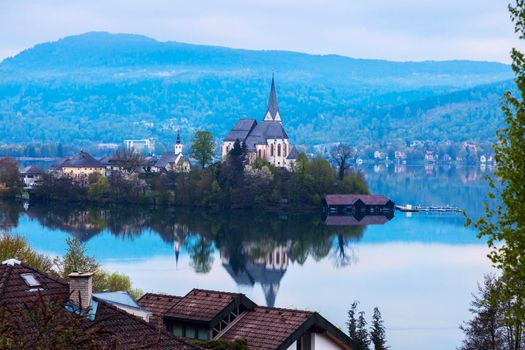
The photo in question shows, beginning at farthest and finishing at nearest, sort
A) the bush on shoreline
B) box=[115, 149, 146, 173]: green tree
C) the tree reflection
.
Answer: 1. box=[115, 149, 146, 173]: green tree
2. the bush on shoreline
3. the tree reflection

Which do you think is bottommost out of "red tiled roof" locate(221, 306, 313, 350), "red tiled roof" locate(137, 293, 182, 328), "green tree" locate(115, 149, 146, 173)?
"green tree" locate(115, 149, 146, 173)

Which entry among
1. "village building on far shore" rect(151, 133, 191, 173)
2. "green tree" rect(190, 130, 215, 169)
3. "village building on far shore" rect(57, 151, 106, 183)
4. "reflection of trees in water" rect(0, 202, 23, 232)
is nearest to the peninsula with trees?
"green tree" rect(190, 130, 215, 169)

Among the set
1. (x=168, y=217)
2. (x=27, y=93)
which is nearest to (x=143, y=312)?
(x=168, y=217)

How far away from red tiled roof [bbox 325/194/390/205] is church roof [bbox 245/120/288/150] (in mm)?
12799

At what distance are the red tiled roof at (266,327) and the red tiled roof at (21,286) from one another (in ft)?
4.55

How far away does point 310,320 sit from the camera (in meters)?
7.71

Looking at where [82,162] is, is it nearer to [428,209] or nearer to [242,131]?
[242,131]

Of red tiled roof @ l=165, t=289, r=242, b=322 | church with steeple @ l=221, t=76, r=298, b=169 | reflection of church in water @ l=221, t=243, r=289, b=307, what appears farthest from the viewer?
church with steeple @ l=221, t=76, r=298, b=169

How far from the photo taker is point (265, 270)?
24094 millimetres

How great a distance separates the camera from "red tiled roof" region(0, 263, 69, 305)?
6403 millimetres

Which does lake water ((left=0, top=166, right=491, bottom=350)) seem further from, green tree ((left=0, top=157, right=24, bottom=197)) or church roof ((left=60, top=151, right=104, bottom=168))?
church roof ((left=60, top=151, right=104, bottom=168))

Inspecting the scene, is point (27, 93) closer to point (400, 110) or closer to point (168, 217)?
point (400, 110)

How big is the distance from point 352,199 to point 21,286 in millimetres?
36030

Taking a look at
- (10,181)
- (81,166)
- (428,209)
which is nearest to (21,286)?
(428,209)
